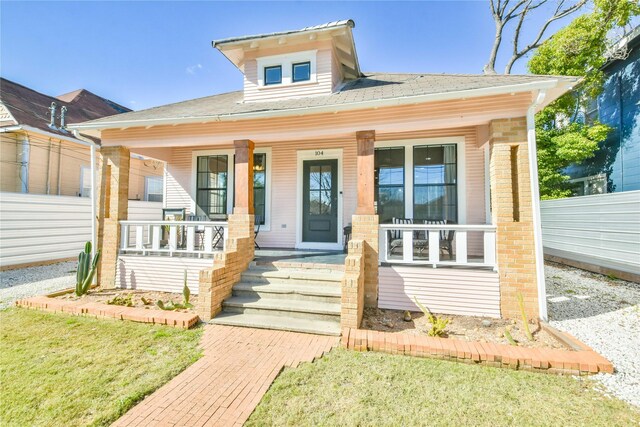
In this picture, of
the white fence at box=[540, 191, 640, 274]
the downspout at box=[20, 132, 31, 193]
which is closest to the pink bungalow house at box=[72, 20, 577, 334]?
the white fence at box=[540, 191, 640, 274]

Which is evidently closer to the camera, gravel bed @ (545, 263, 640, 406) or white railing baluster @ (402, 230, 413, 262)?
gravel bed @ (545, 263, 640, 406)

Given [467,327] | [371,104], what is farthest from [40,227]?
[467,327]

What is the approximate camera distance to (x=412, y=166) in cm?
654

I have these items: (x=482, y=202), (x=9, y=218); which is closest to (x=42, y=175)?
(x=9, y=218)

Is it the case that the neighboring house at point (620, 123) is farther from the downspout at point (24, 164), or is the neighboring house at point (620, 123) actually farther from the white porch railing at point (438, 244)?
the downspout at point (24, 164)

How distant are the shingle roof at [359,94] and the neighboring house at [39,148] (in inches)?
158

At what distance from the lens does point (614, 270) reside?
6555 mm

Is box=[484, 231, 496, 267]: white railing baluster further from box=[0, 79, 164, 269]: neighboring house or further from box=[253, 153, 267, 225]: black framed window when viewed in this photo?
box=[0, 79, 164, 269]: neighboring house

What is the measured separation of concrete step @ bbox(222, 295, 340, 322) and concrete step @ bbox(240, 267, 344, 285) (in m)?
0.38

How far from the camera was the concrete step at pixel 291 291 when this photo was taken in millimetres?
4259

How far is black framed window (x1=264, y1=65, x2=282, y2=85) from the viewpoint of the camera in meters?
6.76

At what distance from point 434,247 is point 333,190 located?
307 cm

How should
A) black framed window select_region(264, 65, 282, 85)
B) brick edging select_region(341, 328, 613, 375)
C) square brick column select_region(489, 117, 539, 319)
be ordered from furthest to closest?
black framed window select_region(264, 65, 282, 85) → square brick column select_region(489, 117, 539, 319) → brick edging select_region(341, 328, 613, 375)

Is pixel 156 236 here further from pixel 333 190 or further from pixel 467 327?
pixel 467 327
